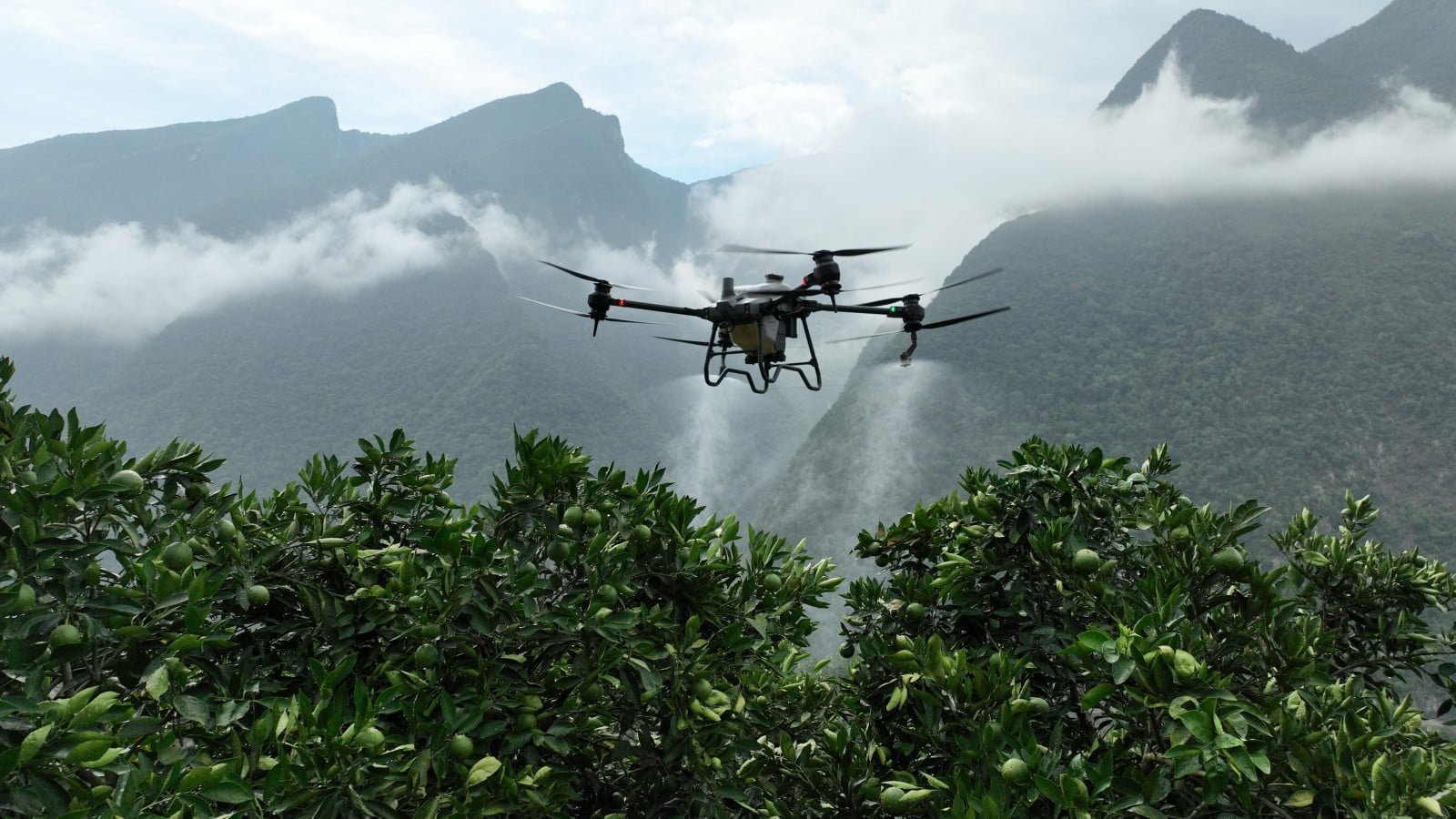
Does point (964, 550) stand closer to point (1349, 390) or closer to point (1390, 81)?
point (1349, 390)

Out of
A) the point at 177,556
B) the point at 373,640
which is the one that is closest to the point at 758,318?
the point at 373,640

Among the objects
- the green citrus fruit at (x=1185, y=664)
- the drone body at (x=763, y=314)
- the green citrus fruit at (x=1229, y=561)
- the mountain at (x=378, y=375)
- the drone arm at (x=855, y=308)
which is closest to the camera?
the green citrus fruit at (x=1185, y=664)

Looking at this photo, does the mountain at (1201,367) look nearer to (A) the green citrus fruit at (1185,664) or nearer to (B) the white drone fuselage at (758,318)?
(B) the white drone fuselage at (758,318)

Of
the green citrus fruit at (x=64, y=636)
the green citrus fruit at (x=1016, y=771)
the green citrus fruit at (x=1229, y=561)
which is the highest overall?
the green citrus fruit at (x=64, y=636)

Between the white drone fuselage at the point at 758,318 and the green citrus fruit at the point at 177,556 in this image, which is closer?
the green citrus fruit at the point at 177,556

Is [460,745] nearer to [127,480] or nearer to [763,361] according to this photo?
[127,480]

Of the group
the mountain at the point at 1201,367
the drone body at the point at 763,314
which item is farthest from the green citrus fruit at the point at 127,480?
the mountain at the point at 1201,367
